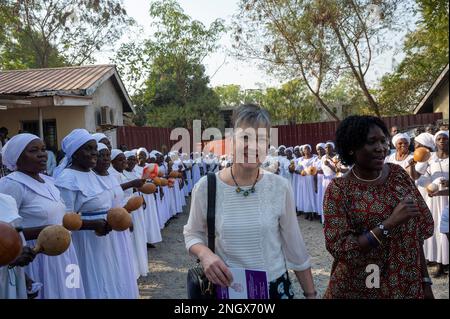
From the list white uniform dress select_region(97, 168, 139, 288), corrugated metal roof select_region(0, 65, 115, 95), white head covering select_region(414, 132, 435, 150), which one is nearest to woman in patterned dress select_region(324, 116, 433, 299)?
white uniform dress select_region(97, 168, 139, 288)

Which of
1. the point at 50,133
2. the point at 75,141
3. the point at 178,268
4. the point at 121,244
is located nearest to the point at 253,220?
the point at 75,141

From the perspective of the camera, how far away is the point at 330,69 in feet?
68.5

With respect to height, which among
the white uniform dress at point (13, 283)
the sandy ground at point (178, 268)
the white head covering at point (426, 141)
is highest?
the white head covering at point (426, 141)

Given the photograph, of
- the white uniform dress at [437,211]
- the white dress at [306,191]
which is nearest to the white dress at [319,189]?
the white dress at [306,191]

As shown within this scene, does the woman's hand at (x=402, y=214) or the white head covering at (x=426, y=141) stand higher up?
the white head covering at (x=426, y=141)

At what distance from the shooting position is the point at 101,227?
415 centimetres

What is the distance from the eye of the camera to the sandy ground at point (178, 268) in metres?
6.15

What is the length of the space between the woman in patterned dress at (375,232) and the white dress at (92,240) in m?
2.62

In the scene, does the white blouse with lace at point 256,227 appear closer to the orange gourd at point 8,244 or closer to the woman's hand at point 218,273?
the woman's hand at point 218,273

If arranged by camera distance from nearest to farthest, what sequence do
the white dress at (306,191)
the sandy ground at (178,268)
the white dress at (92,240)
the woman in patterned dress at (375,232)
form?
1. the woman in patterned dress at (375,232)
2. the white dress at (92,240)
3. the sandy ground at (178,268)
4. the white dress at (306,191)

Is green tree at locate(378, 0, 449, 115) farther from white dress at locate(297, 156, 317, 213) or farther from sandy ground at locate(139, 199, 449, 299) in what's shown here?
sandy ground at locate(139, 199, 449, 299)

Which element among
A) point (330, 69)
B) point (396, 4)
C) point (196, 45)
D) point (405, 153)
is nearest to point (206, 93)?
point (196, 45)

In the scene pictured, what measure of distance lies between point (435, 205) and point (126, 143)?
13826 mm

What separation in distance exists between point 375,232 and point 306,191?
9.58 m
